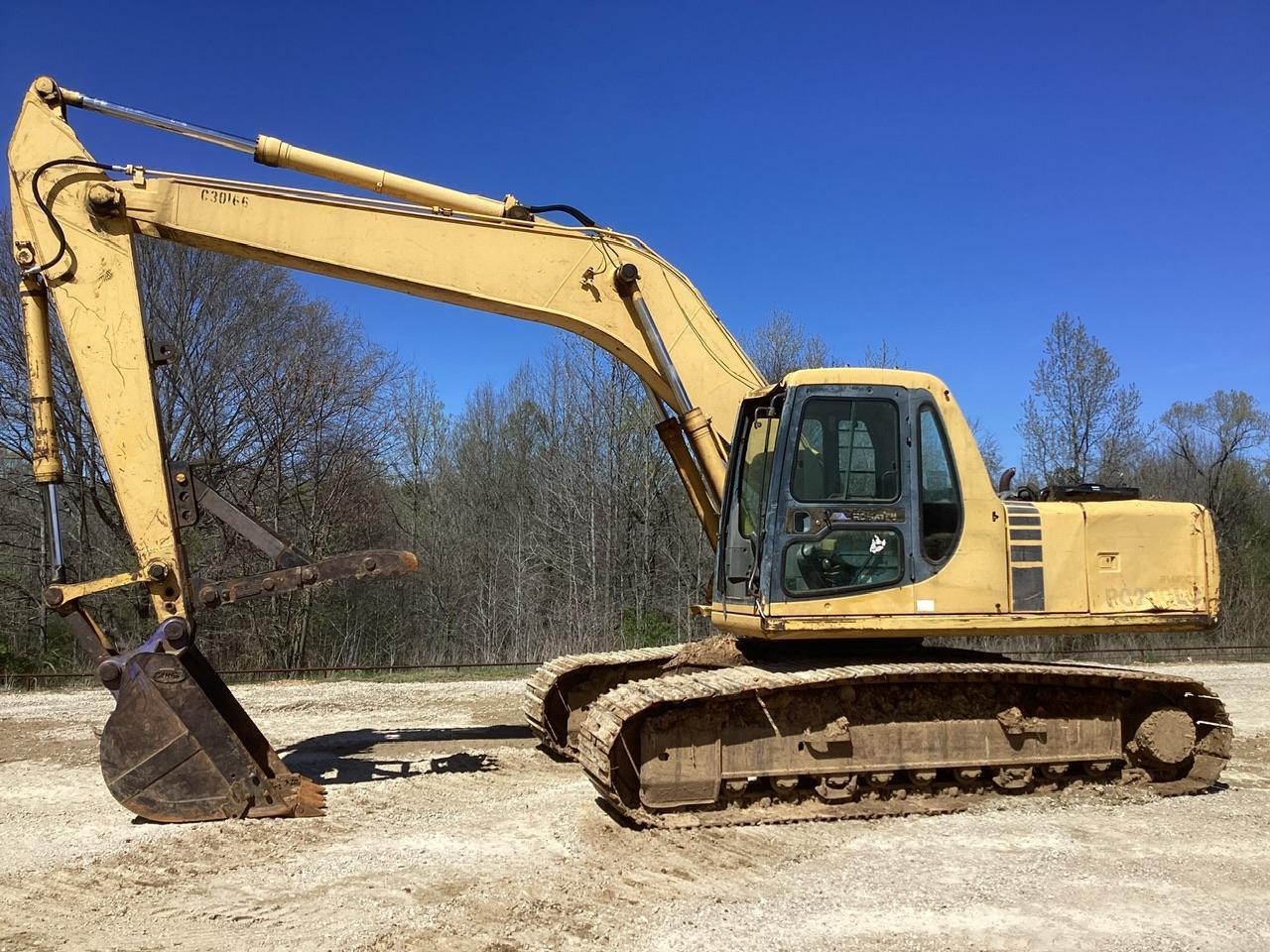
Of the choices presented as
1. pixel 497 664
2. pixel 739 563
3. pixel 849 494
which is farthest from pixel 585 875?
pixel 497 664

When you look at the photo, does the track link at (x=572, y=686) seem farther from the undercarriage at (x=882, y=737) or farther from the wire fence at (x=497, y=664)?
the wire fence at (x=497, y=664)

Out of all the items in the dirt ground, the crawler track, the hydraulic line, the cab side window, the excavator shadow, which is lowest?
the excavator shadow

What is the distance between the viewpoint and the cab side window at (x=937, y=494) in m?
6.37

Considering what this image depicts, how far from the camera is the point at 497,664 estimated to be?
51.1ft

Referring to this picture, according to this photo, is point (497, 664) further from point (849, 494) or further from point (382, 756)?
point (849, 494)

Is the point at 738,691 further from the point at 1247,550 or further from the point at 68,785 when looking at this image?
the point at 1247,550

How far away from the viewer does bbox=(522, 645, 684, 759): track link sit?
7773 mm

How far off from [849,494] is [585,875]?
2.96m

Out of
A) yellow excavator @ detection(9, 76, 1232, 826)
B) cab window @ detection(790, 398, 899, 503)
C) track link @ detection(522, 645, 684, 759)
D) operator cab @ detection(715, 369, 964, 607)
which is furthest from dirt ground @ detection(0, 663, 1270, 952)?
cab window @ detection(790, 398, 899, 503)

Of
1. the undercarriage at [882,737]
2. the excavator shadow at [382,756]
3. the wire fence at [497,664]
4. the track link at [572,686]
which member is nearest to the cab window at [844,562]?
the undercarriage at [882,737]

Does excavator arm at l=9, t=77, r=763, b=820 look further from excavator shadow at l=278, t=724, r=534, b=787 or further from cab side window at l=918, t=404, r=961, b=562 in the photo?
cab side window at l=918, t=404, r=961, b=562

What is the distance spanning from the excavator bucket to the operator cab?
3.40m

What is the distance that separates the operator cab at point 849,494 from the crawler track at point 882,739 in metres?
0.65

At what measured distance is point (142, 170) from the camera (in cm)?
641
